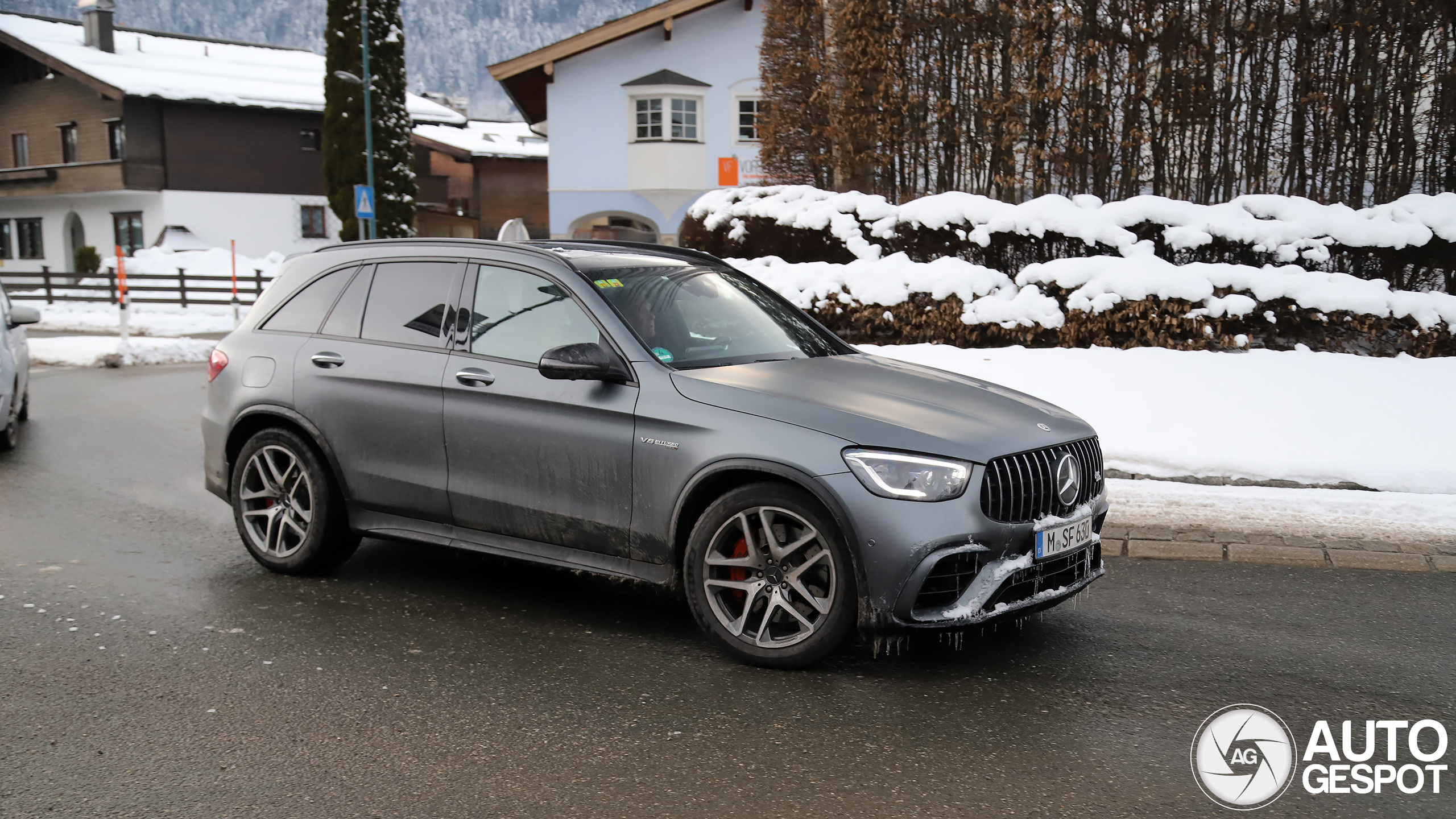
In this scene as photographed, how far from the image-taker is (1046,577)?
4586 millimetres

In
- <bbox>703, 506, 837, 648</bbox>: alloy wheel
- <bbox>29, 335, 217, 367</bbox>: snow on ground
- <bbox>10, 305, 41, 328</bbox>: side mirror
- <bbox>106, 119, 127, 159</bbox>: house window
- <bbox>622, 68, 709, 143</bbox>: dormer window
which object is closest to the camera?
<bbox>703, 506, 837, 648</bbox>: alloy wheel

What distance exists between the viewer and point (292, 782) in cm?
362

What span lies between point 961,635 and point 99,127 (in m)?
48.1

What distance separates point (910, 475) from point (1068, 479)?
775 millimetres

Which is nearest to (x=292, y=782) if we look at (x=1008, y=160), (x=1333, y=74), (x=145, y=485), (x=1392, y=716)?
(x=1392, y=716)

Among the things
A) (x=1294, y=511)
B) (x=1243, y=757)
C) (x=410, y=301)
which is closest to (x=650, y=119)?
(x=1294, y=511)

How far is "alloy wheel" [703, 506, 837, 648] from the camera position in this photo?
450cm

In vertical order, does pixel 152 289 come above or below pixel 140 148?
below

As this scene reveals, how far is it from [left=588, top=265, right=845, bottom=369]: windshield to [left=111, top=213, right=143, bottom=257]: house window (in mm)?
44769

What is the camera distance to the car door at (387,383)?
5.50m

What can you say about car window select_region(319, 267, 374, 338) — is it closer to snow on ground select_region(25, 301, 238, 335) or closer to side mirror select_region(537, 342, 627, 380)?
side mirror select_region(537, 342, 627, 380)

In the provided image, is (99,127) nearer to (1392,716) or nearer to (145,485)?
(145,485)

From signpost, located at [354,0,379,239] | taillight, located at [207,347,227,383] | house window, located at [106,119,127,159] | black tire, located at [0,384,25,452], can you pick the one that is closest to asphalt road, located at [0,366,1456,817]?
taillight, located at [207,347,227,383]

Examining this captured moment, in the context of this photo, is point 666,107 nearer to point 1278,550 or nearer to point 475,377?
point 1278,550
